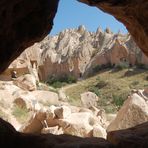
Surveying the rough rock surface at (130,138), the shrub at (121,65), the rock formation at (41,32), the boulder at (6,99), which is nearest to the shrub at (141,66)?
the shrub at (121,65)

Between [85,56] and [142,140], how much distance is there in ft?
157

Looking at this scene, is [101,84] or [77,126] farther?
[101,84]

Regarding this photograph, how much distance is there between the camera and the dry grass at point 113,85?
32.9 m

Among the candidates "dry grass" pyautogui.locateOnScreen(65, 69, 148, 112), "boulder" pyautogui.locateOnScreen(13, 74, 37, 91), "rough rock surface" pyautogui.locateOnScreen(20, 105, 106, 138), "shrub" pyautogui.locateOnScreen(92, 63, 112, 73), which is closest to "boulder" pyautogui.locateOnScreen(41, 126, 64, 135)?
"rough rock surface" pyautogui.locateOnScreen(20, 105, 106, 138)

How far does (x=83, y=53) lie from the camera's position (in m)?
54.5

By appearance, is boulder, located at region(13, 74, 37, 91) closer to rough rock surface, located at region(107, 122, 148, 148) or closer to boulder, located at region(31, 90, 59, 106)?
boulder, located at region(31, 90, 59, 106)

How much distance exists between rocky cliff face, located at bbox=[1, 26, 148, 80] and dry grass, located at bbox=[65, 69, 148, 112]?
122 inches

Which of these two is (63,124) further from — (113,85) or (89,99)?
(113,85)

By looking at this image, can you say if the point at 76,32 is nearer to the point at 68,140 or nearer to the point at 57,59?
the point at 57,59

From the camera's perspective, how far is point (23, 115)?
17609 mm

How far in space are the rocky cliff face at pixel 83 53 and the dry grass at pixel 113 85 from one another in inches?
122

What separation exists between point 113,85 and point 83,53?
16.1 metres

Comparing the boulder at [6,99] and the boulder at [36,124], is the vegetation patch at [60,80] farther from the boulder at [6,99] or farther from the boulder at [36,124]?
the boulder at [36,124]

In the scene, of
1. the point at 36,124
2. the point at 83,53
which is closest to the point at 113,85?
the point at 83,53
